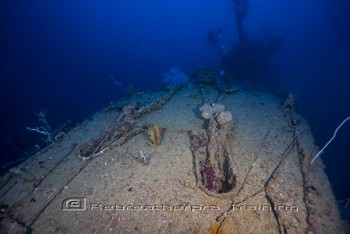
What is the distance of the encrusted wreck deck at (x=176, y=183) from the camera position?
357cm

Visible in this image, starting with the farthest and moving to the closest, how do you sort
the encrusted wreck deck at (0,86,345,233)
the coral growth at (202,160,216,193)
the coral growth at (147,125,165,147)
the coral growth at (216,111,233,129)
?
the coral growth at (216,111,233,129)
the coral growth at (147,125,165,147)
the coral growth at (202,160,216,193)
the encrusted wreck deck at (0,86,345,233)

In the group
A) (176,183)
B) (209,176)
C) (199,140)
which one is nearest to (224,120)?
(199,140)

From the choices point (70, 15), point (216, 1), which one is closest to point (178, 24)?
point (216, 1)

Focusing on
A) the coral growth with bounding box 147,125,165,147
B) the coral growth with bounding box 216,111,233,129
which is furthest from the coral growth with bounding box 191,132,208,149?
the coral growth with bounding box 147,125,165,147

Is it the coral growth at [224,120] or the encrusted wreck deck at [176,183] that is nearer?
the encrusted wreck deck at [176,183]

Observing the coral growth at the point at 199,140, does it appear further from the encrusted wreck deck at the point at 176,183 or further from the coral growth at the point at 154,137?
the coral growth at the point at 154,137

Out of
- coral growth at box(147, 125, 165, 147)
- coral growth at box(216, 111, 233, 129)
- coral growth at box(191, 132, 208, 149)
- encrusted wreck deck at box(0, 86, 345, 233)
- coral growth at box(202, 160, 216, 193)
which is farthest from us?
coral growth at box(216, 111, 233, 129)

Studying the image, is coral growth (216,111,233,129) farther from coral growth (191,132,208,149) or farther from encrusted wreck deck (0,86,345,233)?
coral growth (191,132,208,149)

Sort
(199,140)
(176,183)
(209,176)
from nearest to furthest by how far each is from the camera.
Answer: (176,183) < (209,176) < (199,140)

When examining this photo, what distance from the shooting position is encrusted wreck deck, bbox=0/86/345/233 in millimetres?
3568

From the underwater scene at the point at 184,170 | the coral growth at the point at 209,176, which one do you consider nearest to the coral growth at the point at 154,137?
the underwater scene at the point at 184,170

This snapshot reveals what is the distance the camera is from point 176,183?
426 centimetres

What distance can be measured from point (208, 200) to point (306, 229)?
156cm

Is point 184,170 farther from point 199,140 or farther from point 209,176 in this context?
point 199,140
